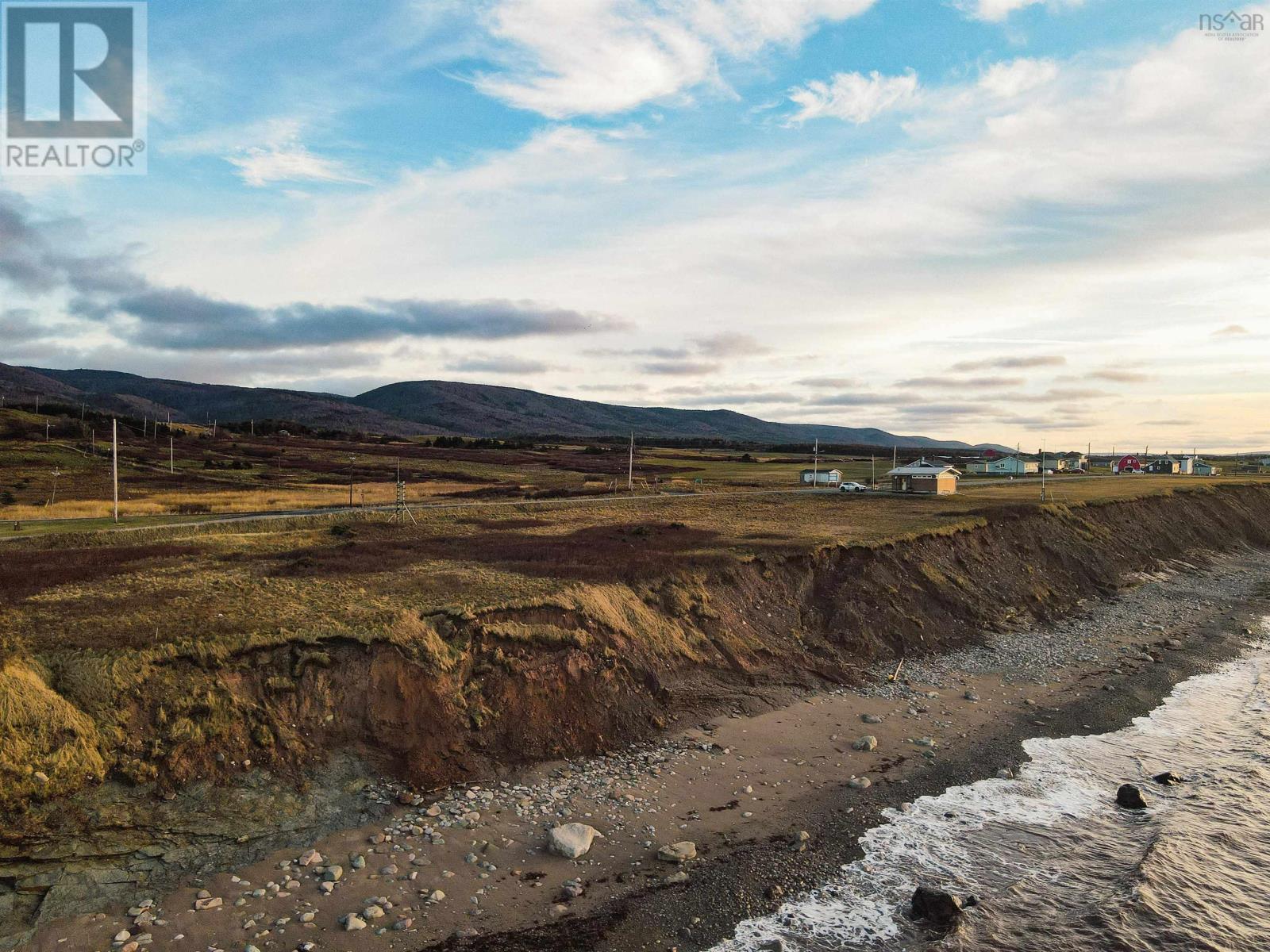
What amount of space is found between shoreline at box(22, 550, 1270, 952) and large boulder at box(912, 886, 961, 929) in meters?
2.06

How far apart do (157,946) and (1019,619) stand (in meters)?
40.8

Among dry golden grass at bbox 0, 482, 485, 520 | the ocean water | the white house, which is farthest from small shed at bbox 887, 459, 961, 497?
the white house

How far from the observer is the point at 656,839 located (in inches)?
661

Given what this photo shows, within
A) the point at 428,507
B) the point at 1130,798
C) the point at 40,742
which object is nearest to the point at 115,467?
the point at 428,507

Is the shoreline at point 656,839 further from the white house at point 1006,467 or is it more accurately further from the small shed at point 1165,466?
the small shed at point 1165,466

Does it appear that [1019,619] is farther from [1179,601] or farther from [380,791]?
[380,791]

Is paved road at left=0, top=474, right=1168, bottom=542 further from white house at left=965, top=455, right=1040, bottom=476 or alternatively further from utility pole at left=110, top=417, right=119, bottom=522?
white house at left=965, top=455, right=1040, bottom=476

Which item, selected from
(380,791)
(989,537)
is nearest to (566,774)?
(380,791)

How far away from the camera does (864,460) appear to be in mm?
194500

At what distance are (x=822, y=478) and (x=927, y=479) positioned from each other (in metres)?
35.1

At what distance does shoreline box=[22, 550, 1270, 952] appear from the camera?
526 inches

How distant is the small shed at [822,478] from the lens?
359ft

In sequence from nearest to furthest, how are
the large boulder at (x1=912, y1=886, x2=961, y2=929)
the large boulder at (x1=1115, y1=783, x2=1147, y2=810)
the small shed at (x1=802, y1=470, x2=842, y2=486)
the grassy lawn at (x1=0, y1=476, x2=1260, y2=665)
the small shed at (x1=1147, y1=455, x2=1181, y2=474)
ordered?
the large boulder at (x1=912, y1=886, x2=961, y2=929) → the large boulder at (x1=1115, y1=783, x2=1147, y2=810) → the grassy lawn at (x1=0, y1=476, x2=1260, y2=665) → the small shed at (x1=802, y1=470, x2=842, y2=486) → the small shed at (x1=1147, y1=455, x2=1181, y2=474)

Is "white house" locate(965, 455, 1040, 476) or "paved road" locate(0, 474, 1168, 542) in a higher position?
"white house" locate(965, 455, 1040, 476)
